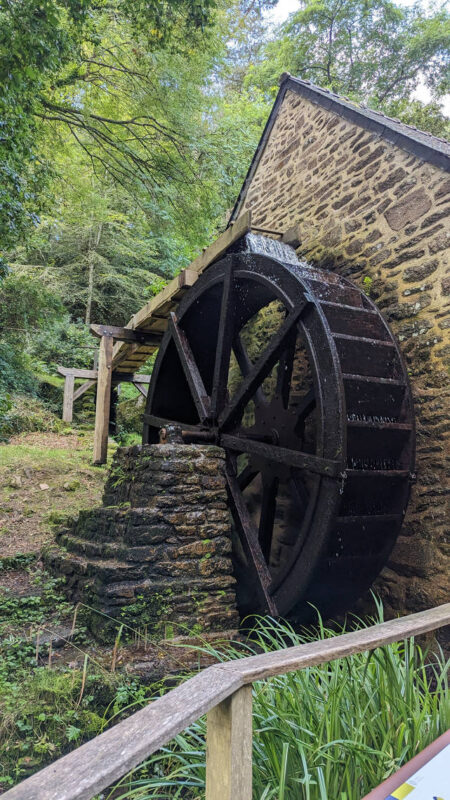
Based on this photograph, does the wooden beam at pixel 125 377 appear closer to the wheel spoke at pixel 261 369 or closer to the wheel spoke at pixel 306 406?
the wheel spoke at pixel 261 369

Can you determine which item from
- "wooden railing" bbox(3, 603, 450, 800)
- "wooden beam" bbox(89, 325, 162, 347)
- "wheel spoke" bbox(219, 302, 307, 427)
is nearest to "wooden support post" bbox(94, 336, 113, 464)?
"wooden beam" bbox(89, 325, 162, 347)

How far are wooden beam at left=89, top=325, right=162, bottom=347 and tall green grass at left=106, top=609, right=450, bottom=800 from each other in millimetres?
5560

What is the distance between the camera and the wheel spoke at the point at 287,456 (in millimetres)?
3477

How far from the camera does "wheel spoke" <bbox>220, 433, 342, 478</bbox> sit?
11.4ft

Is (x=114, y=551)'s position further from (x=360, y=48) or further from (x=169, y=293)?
(x=360, y=48)

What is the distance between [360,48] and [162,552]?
14819mm

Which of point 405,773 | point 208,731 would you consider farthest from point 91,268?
point 405,773

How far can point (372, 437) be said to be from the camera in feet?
12.3

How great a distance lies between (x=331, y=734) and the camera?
1.62 m

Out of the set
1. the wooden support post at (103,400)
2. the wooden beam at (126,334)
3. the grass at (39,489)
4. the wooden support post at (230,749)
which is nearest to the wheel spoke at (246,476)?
the grass at (39,489)

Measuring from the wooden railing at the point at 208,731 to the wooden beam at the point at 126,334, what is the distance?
5.93 meters

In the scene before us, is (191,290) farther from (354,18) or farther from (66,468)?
(354,18)

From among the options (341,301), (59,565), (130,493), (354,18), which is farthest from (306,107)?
(354,18)

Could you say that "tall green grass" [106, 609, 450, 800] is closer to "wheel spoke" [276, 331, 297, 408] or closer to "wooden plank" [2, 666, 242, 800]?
"wooden plank" [2, 666, 242, 800]
